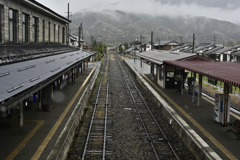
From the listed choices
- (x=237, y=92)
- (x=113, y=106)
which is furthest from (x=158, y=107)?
(x=237, y=92)

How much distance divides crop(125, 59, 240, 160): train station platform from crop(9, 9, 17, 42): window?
12.1m

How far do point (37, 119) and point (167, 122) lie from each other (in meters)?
7.46

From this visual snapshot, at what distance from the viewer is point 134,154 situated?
36.2ft

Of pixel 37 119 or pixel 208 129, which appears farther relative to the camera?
pixel 37 119

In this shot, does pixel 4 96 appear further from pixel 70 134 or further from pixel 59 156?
pixel 70 134

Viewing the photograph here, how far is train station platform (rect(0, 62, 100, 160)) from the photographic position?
9819 mm

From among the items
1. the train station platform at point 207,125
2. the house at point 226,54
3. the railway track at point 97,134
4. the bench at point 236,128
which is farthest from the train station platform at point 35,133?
the house at point 226,54

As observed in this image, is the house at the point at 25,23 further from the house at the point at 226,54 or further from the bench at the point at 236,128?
the house at the point at 226,54

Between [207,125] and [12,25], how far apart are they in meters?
14.5

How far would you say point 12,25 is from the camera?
18938mm

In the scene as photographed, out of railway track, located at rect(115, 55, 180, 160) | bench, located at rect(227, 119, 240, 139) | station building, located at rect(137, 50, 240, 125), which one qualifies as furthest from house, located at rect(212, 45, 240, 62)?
bench, located at rect(227, 119, 240, 139)

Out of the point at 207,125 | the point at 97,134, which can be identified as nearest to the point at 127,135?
the point at 97,134

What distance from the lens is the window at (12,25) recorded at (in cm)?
1852

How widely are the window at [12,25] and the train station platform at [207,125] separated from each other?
1211cm
